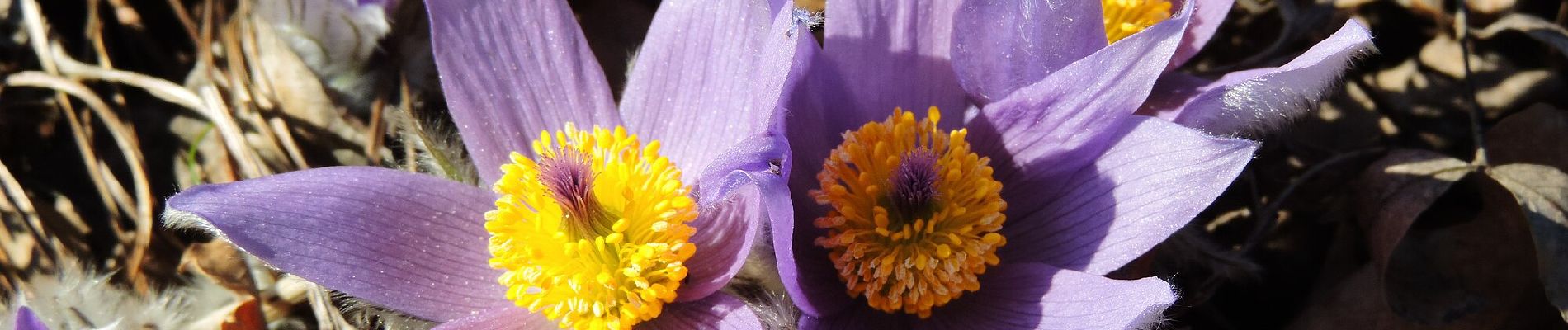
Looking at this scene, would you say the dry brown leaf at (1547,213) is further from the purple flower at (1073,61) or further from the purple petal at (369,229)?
the purple petal at (369,229)

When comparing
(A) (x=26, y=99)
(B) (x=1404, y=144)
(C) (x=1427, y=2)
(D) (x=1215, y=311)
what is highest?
(A) (x=26, y=99)

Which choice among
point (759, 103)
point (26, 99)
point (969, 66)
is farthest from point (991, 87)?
point (26, 99)

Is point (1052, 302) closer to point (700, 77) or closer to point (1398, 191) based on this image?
point (700, 77)

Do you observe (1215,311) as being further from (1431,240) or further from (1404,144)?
(1404,144)

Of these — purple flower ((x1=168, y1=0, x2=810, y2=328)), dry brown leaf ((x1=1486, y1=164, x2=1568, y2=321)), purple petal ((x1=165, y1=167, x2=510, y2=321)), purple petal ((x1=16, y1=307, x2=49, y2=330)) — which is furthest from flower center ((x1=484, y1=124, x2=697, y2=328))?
dry brown leaf ((x1=1486, y1=164, x2=1568, y2=321))

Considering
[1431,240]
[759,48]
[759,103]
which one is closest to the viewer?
[759,103]

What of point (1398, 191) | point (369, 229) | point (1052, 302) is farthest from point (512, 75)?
point (1398, 191)
